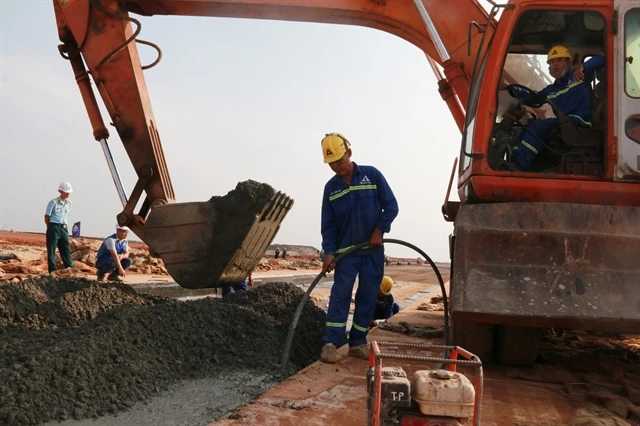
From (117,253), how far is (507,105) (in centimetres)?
695

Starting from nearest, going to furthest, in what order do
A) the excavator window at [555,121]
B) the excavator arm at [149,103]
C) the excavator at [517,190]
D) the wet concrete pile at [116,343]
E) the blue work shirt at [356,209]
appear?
1. the wet concrete pile at [116,343]
2. the excavator at [517,190]
3. the excavator window at [555,121]
4. the blue work shirt at [356,209]
5. the excavator arm at [149,103]

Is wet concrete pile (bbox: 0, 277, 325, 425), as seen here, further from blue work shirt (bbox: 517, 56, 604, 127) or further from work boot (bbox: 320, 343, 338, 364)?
blue work shirt (bbox: 517, 56, 604, 127)

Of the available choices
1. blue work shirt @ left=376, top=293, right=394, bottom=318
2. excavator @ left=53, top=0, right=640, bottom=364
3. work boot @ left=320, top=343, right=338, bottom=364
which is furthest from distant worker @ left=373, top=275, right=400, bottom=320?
work boot @ left=320, top=343, right=338, bottom=364

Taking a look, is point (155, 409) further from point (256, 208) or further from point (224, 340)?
point (256, 208)

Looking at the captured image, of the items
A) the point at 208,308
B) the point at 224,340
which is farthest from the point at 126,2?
the point at 224,340

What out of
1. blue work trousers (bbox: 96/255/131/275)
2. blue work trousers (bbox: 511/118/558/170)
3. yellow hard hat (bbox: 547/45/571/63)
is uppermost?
yellow hard hat (bbox: 547/45/571/63)

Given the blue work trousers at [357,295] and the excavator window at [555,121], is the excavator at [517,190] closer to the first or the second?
the excavator window at [555,121]

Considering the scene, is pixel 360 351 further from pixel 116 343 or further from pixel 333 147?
pixel 116 343

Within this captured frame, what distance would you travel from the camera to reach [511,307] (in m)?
3.27

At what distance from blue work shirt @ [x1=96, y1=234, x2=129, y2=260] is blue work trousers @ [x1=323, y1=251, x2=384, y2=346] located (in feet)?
17.5

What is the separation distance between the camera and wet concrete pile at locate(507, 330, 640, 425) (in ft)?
10.9

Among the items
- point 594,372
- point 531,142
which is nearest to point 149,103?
point 531,142

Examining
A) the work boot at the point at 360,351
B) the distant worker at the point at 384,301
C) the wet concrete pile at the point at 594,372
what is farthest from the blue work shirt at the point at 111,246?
the wet concrete pile at the point at 594,372

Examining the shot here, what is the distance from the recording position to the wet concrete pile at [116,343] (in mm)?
3117
